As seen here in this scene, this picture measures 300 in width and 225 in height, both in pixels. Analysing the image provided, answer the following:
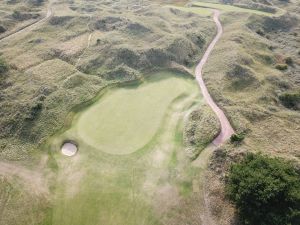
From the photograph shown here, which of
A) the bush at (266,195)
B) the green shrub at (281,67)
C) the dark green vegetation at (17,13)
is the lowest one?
the dark green vegetation at (17,13)

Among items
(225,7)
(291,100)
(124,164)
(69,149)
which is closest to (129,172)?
(124,164)

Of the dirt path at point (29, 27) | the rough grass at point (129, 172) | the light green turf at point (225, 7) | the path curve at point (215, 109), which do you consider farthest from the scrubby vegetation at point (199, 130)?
the light green turf at point (225, 7)

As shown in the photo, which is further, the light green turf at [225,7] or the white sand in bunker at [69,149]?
the light green turf at [225,7]

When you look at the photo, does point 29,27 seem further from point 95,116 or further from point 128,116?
point 128,116

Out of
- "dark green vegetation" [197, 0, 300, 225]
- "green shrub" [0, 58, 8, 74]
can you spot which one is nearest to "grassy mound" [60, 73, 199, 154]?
"dark green vegetation" [197, 0, 300, 225]

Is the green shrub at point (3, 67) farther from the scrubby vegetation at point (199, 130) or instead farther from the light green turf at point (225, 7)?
the light green turf at point (225, 7)

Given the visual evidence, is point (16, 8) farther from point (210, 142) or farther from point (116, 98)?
point (210, 142)

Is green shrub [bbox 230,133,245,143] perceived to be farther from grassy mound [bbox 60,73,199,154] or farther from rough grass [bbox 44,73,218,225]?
grassy mound [bbox 60,73,199,154]

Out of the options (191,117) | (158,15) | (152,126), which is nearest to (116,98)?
(152,126)
